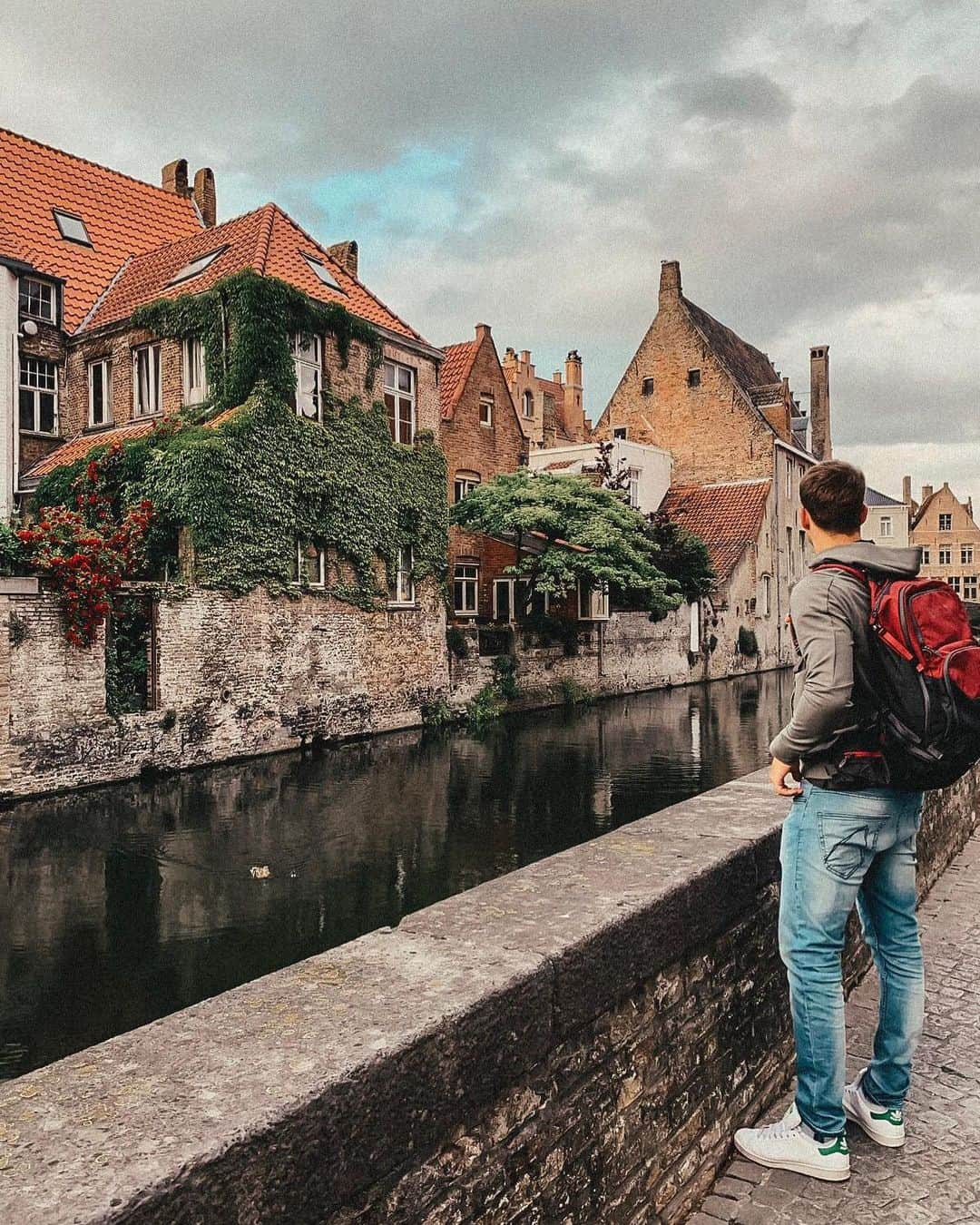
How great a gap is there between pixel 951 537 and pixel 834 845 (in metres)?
79.2

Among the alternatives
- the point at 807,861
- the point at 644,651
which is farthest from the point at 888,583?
the point at 644,651

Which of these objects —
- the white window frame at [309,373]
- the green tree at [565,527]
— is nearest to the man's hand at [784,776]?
the white window frame at [309,373]

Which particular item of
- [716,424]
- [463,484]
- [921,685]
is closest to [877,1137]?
[921,685]

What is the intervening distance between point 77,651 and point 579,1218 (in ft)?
44.5

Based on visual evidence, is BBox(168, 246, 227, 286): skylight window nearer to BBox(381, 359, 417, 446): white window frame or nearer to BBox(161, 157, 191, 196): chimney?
BBox(381, 359, 417, 446): white window frame

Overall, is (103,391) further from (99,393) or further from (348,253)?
(348,253)

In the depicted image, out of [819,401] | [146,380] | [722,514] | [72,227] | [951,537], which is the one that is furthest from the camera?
[951,537]

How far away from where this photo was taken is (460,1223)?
176 cm

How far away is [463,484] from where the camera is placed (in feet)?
95.8

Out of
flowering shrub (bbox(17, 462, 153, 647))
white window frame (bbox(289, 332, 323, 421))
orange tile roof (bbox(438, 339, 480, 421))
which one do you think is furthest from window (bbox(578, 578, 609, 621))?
flowering shrub (bbox(17, 462, 153, 647))

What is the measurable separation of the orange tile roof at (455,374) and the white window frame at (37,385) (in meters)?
11.3

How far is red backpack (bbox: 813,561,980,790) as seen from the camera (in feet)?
7.76

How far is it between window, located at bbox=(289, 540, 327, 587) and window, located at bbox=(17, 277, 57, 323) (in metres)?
8.15

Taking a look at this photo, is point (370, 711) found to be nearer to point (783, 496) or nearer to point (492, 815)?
point (492, 815)
